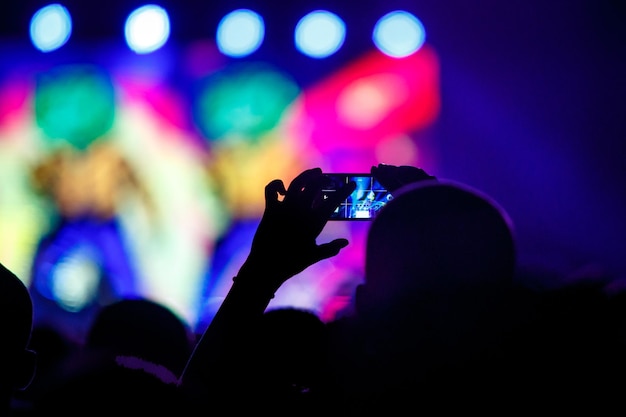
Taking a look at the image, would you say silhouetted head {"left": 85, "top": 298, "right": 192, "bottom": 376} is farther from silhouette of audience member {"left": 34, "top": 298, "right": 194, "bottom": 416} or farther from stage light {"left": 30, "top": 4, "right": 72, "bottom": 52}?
stage light {"left": 30, "top": 4, "right": 72, "bottom": 52}

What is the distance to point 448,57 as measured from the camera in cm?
332

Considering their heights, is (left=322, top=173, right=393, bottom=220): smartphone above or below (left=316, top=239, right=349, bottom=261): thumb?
above

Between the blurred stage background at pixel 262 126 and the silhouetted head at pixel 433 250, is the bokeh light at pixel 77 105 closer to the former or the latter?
the blurred stage background at pixel 262 126

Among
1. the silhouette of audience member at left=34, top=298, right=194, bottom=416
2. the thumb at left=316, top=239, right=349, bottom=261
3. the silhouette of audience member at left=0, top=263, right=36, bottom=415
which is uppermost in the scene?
the thumb at left=316, top=239, right=349, bottom=261

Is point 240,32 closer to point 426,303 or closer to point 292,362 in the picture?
point 292,362

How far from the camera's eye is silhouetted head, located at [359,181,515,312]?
0.59 meters

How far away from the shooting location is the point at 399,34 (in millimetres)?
3330

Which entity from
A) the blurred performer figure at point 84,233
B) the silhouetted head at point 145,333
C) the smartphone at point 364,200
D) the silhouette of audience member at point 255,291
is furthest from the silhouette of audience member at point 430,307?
the blurred performer figure at point 84,233

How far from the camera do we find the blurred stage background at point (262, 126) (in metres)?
3.23

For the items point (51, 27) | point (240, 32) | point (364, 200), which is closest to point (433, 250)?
point (364, 200)

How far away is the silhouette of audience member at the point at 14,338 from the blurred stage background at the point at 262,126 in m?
2.38

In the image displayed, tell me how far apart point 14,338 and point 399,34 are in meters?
2.88

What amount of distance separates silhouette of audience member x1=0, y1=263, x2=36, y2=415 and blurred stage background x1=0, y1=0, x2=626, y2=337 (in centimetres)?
238

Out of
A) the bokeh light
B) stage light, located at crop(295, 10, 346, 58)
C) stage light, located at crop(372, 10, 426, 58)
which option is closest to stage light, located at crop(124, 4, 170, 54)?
the bokeh light
